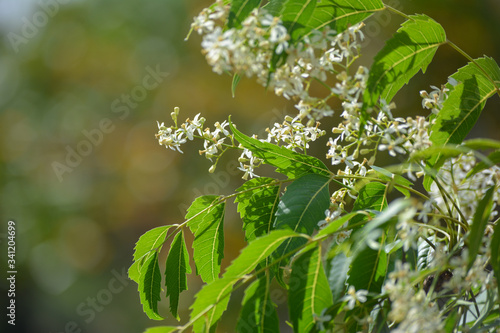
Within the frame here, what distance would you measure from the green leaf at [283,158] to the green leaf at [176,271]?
0.19m

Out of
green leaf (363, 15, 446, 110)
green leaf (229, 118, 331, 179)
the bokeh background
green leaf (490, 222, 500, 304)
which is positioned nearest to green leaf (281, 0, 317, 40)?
green leaf (363, 15, 446, 110)

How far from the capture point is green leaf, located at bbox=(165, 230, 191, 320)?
0.78 meters

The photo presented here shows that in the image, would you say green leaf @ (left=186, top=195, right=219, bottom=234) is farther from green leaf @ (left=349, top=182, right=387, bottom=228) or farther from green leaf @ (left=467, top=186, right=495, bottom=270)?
green leaf @ (left=467, top=186, right=495, bottom=270)

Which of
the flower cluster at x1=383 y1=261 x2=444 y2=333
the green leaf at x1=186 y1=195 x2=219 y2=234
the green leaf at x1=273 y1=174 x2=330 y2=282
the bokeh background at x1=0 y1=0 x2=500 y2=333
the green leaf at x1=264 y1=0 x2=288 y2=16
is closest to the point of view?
the flower cluster at x1=383 y1=261 x2=444 y2=333

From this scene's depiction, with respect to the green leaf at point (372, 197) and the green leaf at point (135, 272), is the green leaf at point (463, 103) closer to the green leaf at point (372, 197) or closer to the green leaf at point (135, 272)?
the green leaf at point (372, 197)

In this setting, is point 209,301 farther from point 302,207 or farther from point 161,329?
point 302,207

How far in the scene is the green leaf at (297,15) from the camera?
545 millimetres

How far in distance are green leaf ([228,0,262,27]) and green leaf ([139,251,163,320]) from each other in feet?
1.32

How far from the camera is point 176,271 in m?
0.79

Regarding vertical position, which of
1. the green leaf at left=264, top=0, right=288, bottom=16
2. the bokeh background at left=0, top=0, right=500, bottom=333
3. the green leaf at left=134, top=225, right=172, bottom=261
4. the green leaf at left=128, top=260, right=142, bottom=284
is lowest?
the bokeh background at left=0, top=0, right=500, bottom=333

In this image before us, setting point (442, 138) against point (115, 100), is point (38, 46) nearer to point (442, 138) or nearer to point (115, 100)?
point (115, 100)

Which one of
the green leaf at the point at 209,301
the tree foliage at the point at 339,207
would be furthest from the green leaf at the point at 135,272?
the green leaf at the point at 209,301

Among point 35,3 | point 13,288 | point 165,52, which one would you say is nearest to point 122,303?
point 13,288

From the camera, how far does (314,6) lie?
1.82 feet
